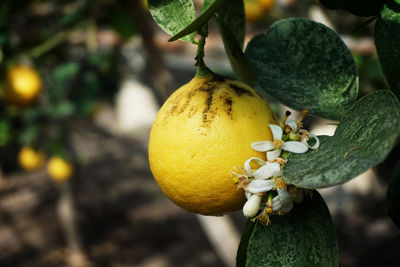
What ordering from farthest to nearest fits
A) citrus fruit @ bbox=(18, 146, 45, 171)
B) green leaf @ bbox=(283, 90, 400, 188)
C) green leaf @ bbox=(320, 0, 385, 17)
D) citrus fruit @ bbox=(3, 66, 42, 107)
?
citrus fruit @ bbox=(18, 146, 45, 171) < citrus fruit @ bbox=(3, 66, 42, 107) < green leaf @ bbox=(320, 0, 385, 17) < green leaf @ bbox=(283, 90, 400, 188)

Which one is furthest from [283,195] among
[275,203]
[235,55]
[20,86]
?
[20,86]

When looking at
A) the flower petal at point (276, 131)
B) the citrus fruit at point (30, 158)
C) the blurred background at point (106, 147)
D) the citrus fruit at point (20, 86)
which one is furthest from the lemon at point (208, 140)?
the citrus fruit at point (30, 158)

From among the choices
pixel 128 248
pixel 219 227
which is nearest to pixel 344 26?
pixel 219 227

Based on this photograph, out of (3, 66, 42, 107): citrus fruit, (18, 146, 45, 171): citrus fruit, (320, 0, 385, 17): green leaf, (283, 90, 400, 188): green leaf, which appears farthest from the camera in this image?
(18, 146, 45, 171): citrus fruit

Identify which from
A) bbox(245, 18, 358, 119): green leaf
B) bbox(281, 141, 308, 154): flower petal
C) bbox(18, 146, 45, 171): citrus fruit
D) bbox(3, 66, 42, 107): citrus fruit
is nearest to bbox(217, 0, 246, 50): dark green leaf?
bbox(245, 18, 358, 119): green leaf

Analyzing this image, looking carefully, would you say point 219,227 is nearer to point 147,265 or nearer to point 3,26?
point 3,26

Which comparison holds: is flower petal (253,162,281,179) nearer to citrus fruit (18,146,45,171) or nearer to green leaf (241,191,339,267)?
green leaf (241,191,339,267)

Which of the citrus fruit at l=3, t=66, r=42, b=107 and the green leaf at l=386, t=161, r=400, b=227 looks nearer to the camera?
the green leaf at l=386, t=161, r=400, b=227

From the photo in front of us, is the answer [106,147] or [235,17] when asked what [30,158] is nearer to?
[235,17]
